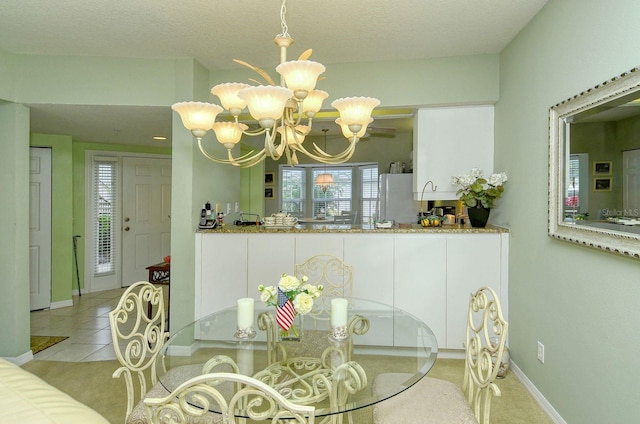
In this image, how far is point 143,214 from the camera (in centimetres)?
610

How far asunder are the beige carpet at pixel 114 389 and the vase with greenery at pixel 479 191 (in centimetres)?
126

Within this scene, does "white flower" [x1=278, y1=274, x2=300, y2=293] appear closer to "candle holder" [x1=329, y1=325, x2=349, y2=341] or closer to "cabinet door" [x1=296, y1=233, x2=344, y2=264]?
"candle holder" [x1=329, y1=325, x2=349, y2=341]

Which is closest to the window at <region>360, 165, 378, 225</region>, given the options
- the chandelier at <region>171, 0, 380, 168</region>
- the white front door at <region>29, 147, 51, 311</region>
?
Result: the white front door at <region>29, 147, 51, 311</region>

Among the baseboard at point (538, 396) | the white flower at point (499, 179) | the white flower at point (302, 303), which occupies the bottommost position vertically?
the baseboard at point (538, 396)

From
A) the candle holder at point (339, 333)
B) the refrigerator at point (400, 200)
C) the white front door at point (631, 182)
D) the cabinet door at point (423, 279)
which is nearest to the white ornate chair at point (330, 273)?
the cabinet door at point (423, 279)

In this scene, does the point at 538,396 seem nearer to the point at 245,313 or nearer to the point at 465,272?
the point at 465,272

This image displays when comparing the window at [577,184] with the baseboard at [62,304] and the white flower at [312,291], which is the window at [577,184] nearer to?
the white flower at [312,291]

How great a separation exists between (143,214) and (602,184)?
19.5 feet

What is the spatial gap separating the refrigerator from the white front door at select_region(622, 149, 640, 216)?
423 cm

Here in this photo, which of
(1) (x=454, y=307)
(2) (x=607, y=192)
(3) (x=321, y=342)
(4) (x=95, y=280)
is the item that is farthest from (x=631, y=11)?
(4) (x=95, y=280)

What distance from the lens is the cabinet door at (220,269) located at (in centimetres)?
344

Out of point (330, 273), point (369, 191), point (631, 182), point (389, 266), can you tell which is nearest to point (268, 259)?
point (330, 273)

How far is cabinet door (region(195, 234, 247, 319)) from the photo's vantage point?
3.44 metres

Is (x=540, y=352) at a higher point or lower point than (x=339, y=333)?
lower
